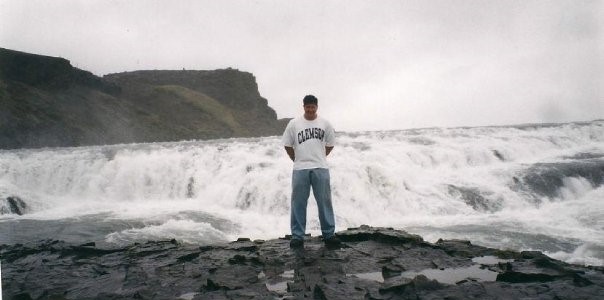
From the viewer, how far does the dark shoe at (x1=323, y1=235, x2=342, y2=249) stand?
5746 millimetres

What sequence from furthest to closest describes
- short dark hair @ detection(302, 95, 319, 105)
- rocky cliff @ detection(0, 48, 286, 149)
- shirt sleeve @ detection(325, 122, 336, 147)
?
rocky cliff @ detection(0, 48, 286, 149)
shirt sleeve @ detection(325, 122, 336, 147)
short dark hair @ detection(302, 95, 319, 105)

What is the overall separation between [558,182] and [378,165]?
21.5 ft

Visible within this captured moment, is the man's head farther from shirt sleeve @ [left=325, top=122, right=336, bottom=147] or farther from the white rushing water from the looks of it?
the white rushing water

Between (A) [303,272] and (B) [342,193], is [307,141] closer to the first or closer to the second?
(A) [303,272]

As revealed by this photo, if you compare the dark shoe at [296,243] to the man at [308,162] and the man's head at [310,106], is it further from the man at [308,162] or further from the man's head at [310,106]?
the man's head at [310,106]

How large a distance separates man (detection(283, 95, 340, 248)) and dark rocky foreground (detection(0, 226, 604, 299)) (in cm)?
46

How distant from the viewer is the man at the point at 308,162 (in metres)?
5.69

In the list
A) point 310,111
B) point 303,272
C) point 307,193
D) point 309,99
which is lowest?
point 303,272

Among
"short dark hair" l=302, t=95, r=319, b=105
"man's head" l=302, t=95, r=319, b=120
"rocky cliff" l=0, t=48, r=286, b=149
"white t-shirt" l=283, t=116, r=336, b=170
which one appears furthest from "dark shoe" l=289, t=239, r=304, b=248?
"rocky cliff" l=0, t=48, r=286, b=149

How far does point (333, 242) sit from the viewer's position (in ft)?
19.1

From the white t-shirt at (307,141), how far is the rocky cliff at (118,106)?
4085cm

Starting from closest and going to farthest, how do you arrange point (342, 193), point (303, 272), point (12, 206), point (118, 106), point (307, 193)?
point (303, 272) < point (307, 193) < point (342, 193) < point (12, 206) < point (118, 106)

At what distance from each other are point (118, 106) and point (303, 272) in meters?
67.7

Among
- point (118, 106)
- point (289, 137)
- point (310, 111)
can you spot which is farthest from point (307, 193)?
point (118, 106)
